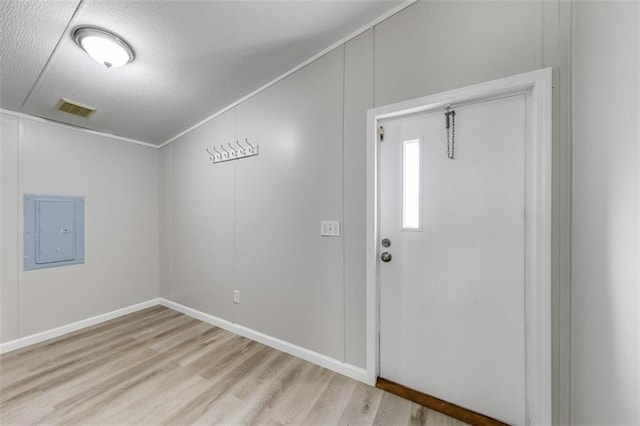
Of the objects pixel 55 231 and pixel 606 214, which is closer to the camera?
pixel 606 214

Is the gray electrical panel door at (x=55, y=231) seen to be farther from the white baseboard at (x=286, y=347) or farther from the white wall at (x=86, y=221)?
the white baseboard at (x=286, y=347)

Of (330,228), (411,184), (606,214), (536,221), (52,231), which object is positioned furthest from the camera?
(52,231)

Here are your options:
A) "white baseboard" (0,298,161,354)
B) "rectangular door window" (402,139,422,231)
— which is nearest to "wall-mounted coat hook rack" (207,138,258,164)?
"rectangular door window" (402,139,422,231)

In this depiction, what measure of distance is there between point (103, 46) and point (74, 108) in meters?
1.16

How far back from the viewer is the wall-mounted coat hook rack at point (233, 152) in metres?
2.53

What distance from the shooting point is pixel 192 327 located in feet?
9.24

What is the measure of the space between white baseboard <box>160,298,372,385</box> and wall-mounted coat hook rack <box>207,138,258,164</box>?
1.71 meters

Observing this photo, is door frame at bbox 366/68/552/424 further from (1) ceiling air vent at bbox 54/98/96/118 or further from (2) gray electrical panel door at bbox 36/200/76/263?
(2) gray electrical panel door at bbox 36/200/76/263

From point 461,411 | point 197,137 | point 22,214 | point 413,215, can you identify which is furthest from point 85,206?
point 461,411

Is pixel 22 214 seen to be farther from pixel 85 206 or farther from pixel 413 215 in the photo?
pixel 413 215

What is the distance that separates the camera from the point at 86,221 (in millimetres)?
2859

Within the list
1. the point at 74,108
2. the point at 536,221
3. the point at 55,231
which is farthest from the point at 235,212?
the point at 536,221

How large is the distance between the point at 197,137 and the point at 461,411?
3447mm

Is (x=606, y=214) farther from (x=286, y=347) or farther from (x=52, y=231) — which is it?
(x=52, y=231)
